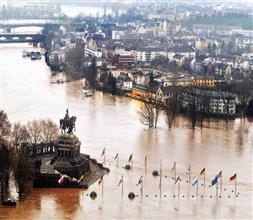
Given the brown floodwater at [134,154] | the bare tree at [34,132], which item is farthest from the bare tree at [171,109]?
the bare tree at [34,132]

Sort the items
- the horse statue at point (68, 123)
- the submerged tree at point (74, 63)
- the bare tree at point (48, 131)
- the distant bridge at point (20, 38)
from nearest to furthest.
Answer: the horse statue at point (68, 123), the bare tree at point (48, 131), the submerged tree at point (74, 63), the distant bridge at point (20, 38)

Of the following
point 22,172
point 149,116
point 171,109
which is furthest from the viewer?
point 171,109

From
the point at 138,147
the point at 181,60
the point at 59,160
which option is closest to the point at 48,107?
the point at 138,147

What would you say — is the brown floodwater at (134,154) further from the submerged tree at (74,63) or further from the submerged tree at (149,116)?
the submerged tree at (74,63)

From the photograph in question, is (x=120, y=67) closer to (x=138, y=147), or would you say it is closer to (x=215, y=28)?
(x=138, y=147)

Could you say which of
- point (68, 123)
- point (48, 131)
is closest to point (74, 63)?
point (48, 131)

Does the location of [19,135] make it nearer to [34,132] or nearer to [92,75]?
[34,132]

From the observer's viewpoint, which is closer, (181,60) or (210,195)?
(210,195)
